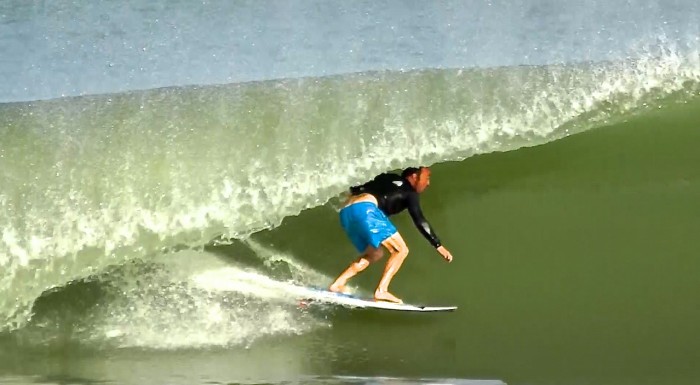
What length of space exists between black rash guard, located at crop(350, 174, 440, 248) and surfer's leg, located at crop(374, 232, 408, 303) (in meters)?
0.10

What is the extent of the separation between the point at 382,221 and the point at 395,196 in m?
0.12

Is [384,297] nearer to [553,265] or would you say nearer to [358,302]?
[358,302]

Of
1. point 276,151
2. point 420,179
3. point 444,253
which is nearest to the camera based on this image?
point 444,253

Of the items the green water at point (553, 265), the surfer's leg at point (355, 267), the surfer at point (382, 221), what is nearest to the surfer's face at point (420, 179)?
the surfer at point (382, 221)

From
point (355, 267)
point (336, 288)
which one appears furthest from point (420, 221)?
point (336, 288)

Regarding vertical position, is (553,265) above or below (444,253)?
below

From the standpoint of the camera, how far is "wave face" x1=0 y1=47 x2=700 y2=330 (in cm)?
319

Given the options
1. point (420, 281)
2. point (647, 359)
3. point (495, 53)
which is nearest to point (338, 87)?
point (495, 53)

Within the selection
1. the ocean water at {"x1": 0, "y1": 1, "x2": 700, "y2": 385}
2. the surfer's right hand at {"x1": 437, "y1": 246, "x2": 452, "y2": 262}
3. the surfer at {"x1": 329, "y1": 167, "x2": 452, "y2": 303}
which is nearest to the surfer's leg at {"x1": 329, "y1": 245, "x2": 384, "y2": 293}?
the surfer at {"x1": 329, "y1": 167, "x2": 452, "y2": 303}

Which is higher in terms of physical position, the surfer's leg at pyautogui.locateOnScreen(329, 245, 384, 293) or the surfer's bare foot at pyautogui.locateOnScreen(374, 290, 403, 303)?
the surfer's leg at pyautogui.locateOnScreen(329, 245, 384, 293)

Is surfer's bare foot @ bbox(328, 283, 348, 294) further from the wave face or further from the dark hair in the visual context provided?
the dark hair

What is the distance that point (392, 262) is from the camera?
9.67 feet

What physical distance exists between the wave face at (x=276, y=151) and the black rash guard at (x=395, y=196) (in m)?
0.21

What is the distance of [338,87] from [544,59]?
0.90 metres
